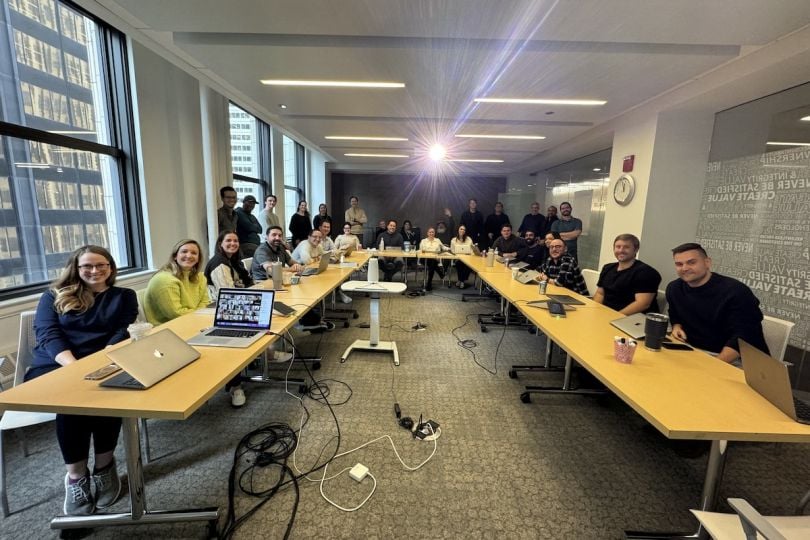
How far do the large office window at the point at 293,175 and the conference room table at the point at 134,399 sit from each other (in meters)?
6.72

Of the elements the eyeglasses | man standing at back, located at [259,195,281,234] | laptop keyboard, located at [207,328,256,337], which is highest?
man standing at back, located at [259,195,281,234]

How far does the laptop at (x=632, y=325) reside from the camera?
6.38 feet

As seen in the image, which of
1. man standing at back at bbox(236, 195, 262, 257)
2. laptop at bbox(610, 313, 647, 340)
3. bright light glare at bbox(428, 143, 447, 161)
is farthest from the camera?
bright light glare at bbox(428, 143, 447, 161)

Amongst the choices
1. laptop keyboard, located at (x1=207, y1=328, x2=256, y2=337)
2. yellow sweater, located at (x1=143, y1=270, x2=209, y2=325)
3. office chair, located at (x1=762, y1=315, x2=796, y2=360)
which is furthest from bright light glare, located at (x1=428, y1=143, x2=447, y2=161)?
laptop keyboard, located at (x1=207, y1=328, x2=256, y2=337)

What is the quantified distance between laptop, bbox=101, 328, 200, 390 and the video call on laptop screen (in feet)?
1.32

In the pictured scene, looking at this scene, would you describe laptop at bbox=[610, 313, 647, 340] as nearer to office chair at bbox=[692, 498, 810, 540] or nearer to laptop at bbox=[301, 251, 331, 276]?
office chair at bbox=[692, 498, 810, 540]

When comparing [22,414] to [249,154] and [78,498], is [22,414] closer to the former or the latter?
[78,498]

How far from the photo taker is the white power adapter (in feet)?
5.82

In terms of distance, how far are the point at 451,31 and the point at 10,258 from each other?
3577mm

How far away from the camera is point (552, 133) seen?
17.3 ft

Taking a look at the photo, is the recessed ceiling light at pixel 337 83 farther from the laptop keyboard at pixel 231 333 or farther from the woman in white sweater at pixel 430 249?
the woman in white sweater at pixel 430 249

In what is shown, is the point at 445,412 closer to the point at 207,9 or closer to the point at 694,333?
the point at 694,333

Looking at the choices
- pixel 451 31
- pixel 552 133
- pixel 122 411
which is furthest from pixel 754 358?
pixel 552 133

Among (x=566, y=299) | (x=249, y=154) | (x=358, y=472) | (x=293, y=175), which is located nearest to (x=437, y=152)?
(x=293, y=175)
